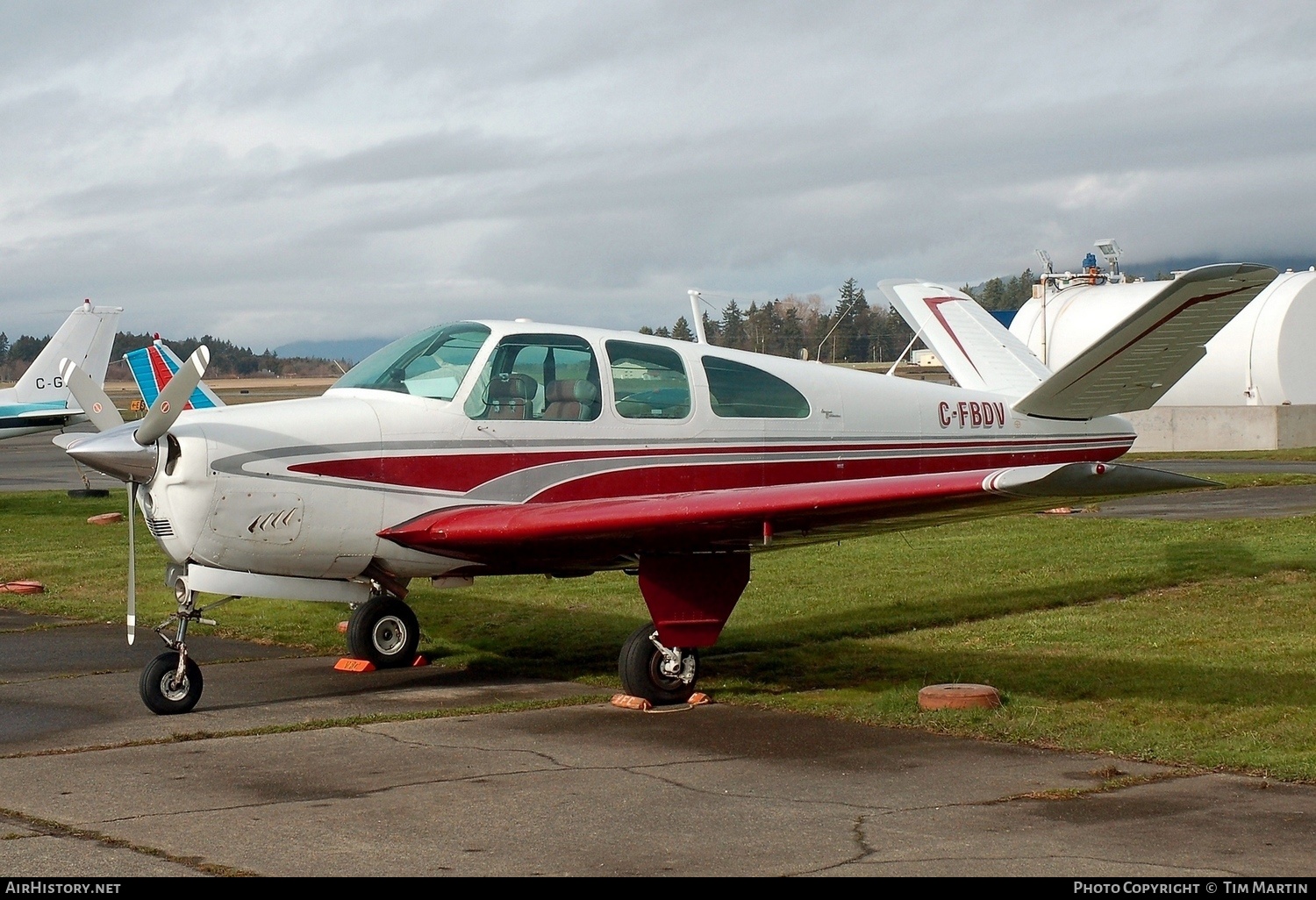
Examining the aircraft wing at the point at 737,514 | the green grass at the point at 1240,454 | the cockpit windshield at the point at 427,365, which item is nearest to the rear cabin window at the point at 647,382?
the aircraft wing at the point at 737,514

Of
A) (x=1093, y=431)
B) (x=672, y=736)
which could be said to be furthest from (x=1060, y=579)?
(x=672, y=736)

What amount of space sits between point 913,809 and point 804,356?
23.6 ft

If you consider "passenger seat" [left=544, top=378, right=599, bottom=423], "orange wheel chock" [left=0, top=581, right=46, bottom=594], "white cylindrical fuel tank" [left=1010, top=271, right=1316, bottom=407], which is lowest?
"orange wheel chock" [left=0, top=581, right=46, bottom=594]

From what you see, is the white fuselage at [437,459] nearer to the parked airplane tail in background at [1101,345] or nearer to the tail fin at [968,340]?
the parked airplane tail in background at [1101,345]

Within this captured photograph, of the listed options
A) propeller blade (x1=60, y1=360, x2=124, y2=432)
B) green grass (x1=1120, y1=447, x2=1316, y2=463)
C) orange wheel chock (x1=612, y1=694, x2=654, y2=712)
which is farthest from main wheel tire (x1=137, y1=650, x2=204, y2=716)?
green grass (x1=1120, y1=447, x2=1316, y2=463)

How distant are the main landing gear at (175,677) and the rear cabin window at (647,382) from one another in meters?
3.09

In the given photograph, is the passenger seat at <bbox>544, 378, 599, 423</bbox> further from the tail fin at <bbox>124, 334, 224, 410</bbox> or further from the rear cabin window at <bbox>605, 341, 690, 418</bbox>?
the tail fin at <bbox>124, 334, 224, 410</bbox>

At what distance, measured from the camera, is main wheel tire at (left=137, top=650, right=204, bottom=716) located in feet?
27.6

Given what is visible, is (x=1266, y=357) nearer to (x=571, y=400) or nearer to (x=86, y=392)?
(x=571, y=400)

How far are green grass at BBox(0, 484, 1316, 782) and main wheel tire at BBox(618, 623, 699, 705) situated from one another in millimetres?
450

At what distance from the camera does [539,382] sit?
360 inches

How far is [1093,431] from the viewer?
11336mm

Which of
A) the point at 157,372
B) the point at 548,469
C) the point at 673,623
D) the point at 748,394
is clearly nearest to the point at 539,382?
the point at 548,469

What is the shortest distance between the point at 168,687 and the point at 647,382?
3.72m
